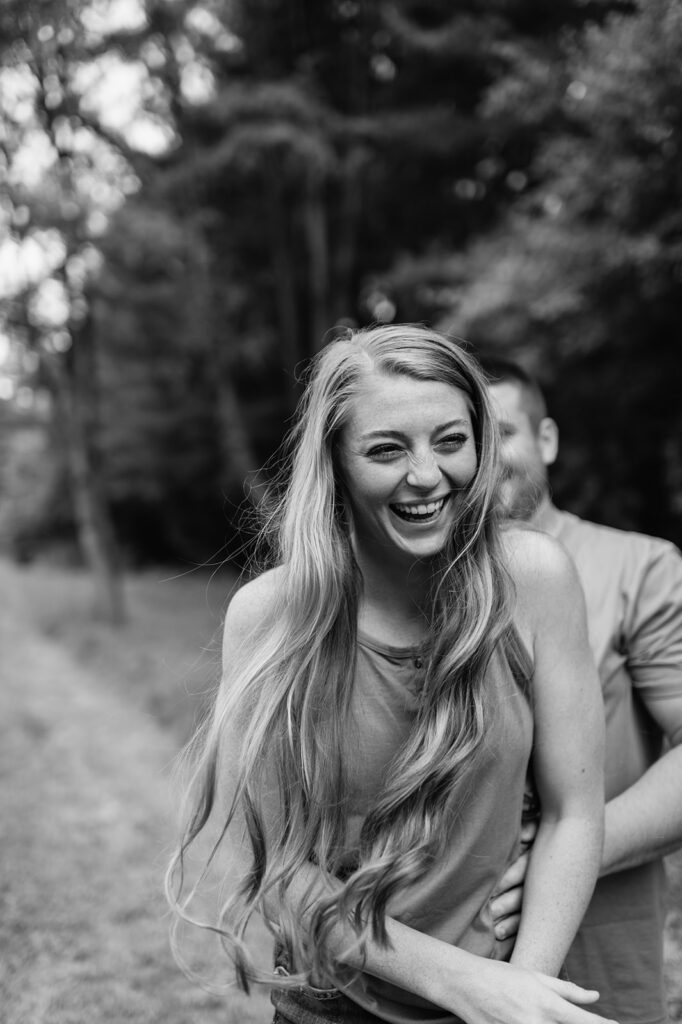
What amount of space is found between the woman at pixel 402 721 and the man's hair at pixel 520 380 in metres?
0.88

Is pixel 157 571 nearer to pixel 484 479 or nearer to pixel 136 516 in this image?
pixel 136 516

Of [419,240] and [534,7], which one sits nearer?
[534,7]

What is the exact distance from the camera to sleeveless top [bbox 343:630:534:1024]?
1.75 meters

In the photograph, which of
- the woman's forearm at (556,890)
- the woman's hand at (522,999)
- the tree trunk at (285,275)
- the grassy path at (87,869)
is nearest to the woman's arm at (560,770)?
the woman's forearm at (556,890)

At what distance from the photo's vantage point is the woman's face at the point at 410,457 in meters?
1.81

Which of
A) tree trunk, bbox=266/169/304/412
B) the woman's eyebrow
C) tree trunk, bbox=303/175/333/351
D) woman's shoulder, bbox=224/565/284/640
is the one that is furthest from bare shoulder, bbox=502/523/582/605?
→ tree trunk, bbox=266/169/304/412

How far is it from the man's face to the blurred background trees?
3286 mm

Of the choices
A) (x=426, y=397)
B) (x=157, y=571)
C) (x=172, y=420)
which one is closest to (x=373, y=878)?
(x=426, y=397)

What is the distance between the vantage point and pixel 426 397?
1817 mm

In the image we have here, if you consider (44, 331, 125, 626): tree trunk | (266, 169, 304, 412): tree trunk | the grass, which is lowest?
the grass

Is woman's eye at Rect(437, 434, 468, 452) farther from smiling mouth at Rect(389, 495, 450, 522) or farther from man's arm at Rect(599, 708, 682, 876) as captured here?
man's arm at Rect(599, 708, 682, 876)

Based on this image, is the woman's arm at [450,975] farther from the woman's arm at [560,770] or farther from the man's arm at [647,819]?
the man's arm at [647,819]

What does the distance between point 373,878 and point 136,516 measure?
24438 mm

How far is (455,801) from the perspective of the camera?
1.75 m
